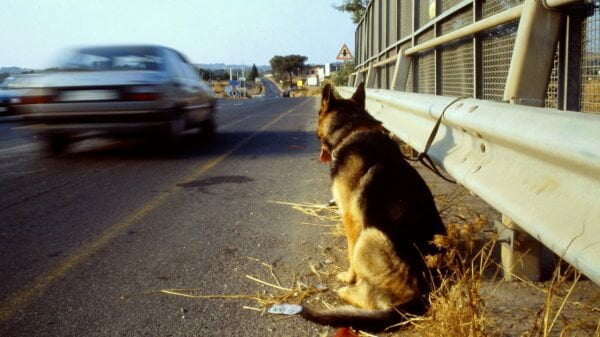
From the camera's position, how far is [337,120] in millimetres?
3941

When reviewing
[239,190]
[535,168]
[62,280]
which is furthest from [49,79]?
[535,168]

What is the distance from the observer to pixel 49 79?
27.1ft

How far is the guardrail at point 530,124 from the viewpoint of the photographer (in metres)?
1.58

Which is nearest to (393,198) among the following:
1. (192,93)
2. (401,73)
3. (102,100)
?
(401,73)

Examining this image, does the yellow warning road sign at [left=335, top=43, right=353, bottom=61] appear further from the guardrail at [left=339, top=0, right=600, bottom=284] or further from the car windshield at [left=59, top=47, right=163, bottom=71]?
the guardrail at [left=339, top=0, right=600, bottom=284]

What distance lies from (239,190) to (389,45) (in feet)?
19.7

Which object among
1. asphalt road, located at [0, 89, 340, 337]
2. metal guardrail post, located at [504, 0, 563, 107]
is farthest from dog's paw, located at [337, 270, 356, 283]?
metal guardrail post, located at [504, 0, 563, 107]

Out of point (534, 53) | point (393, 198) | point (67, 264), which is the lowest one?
point (67, 264)

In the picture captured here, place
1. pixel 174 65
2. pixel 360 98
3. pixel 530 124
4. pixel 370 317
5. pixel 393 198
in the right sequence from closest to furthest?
pixel 530 124, pixel 370 317, pixel 393 198, pixel 360 98, pixel 174 65

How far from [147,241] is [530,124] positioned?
3.02m

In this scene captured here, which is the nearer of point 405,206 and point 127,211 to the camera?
point 405,206

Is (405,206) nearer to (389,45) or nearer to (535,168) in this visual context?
(535,168)

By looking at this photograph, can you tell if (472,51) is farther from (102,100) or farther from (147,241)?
(102,100)

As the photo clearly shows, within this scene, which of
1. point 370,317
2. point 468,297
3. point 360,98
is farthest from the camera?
point 360,98
